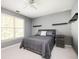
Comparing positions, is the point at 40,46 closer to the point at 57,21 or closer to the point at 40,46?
the point at 40,46

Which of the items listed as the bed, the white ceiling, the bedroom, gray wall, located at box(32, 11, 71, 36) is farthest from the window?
gray wall, located at box(32, 11, 71, 36)

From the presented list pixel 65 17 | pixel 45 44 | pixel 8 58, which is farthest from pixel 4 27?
pixel 65 17

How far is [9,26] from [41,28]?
8.97ft

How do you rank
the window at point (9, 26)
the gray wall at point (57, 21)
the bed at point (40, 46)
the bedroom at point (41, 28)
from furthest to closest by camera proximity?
the gray wall at point (57, 21) → the window at point (9, 26) → the bedroom at point (41, 28) → the bed at point (40, 46)

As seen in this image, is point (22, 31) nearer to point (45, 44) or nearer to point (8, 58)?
point (8, 58)

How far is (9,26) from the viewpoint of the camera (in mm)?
3273

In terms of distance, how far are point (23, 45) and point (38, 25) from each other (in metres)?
2.59

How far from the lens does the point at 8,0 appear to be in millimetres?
2184

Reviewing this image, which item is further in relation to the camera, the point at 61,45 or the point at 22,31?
the point at 22,31

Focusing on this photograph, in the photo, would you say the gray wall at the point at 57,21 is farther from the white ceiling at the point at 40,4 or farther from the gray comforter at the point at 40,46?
the gray comforter at the point at 40,46

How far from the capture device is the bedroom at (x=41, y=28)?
2256 mm

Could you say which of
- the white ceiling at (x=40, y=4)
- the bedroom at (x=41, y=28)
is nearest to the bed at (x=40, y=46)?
the bedroom at (x=41, y=28)

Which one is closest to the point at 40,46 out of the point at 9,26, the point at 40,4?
the point at 40,4

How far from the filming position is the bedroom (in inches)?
88.8
